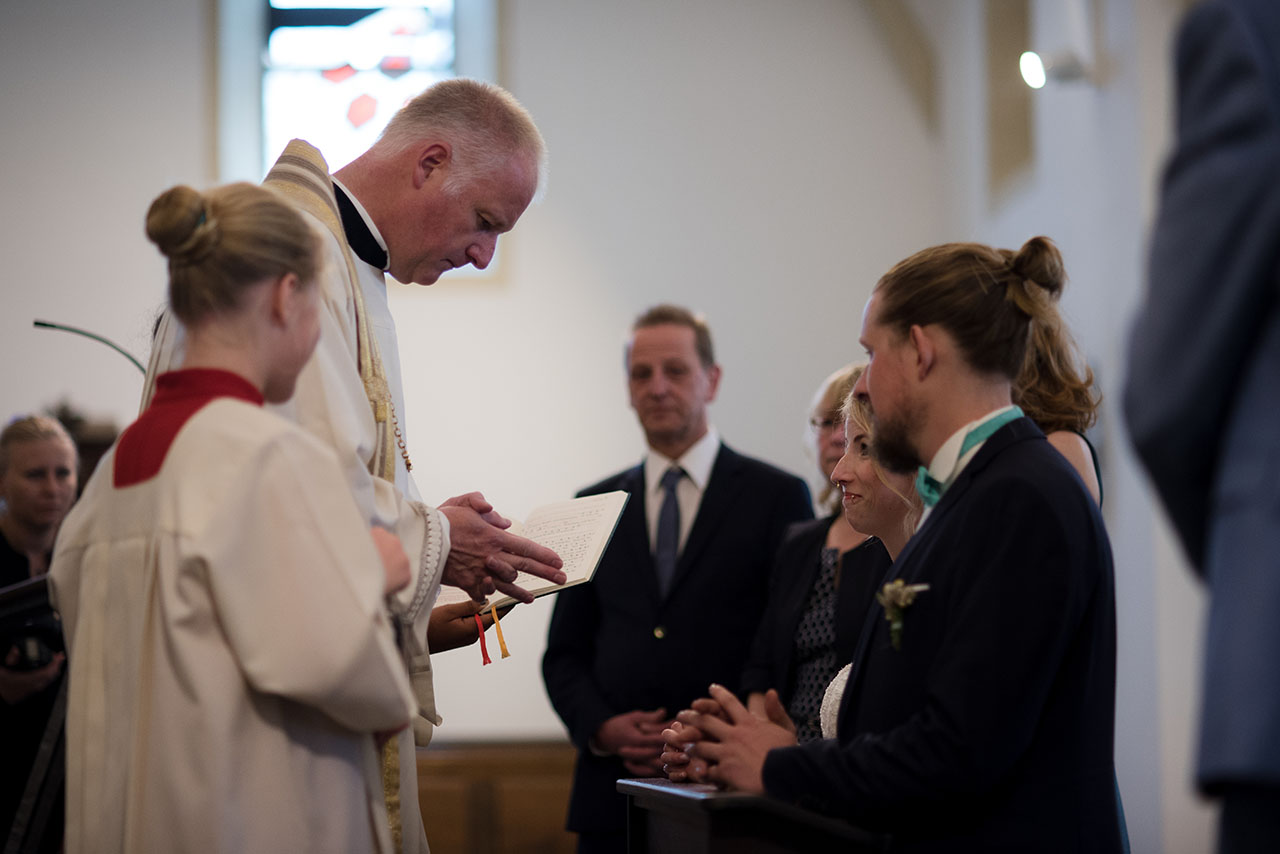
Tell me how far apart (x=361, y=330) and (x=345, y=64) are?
5.79 metres

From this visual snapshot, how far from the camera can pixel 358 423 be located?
2387mm

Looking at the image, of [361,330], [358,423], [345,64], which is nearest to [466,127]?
[361,330]

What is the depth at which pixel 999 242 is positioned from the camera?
6977 millimetres

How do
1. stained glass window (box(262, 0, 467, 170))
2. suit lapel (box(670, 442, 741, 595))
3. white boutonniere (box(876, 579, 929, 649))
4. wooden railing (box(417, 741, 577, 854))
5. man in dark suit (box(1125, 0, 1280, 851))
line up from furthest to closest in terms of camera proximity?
stained glass window (box(262, 0, 467, 170)) < wooden railing (box(417, 741, 577, 854)) < suit lapel (box(670, 442, 741, 595)) < white boutonniere (box(876, 579, 929, 649)) < man in dark suit (box(1125, 0, 1280, 851))

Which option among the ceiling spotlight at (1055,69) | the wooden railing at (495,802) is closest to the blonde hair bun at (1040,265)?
the ceiling spotlight at (1055,69)

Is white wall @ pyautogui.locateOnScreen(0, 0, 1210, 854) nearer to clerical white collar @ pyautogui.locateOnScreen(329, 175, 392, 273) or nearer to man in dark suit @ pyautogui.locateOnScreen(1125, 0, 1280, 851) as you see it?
clerical white collar @ pyautogui.locateOnScreen(329, 175, 392, 273)

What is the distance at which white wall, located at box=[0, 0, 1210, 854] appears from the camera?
7.42 metres

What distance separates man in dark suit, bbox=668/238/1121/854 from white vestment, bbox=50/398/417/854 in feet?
2.10

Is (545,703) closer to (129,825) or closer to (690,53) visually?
(690,53)

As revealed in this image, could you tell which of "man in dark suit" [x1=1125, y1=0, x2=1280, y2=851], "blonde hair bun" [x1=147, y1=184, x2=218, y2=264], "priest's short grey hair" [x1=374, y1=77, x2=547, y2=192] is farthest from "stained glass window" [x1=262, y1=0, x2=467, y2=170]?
"man in dark suit" [x1=1125, y1=0, x2=1280, y2=851]

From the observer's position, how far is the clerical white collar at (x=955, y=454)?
2.04m

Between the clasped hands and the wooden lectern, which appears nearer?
the wooden lectern

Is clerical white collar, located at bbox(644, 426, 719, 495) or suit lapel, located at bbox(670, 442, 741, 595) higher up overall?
clerical white collar, located at bbox(644, 426, 719, 495)

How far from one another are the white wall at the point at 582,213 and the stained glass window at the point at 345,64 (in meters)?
0.40
